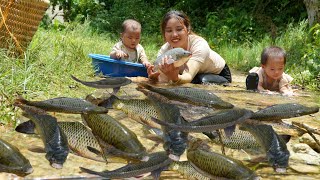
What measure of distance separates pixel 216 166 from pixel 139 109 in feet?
1.52

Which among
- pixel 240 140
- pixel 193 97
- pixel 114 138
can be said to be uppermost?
pixel 193 97

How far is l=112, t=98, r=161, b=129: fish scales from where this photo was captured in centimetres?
196

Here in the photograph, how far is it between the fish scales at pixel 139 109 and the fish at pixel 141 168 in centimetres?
29

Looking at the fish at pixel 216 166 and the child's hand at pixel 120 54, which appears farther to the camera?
the child's hand at pixel 120 54

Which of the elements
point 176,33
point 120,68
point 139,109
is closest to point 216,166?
point 139,109

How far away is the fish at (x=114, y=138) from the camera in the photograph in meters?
1.66

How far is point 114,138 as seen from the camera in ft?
5.56

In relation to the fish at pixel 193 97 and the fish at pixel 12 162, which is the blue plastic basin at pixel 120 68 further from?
the fish at pixel 12 162

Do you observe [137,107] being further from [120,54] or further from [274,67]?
[120,54]

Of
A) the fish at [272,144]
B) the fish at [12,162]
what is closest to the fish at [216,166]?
the fish at [272,144]

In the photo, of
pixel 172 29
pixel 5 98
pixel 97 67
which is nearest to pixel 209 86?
pixel 172 29

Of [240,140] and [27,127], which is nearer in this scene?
[27,127]

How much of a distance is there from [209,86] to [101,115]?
427cm

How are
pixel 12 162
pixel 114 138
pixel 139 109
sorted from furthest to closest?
pixel 139 109, pixel 114 138, pixel 12 162
